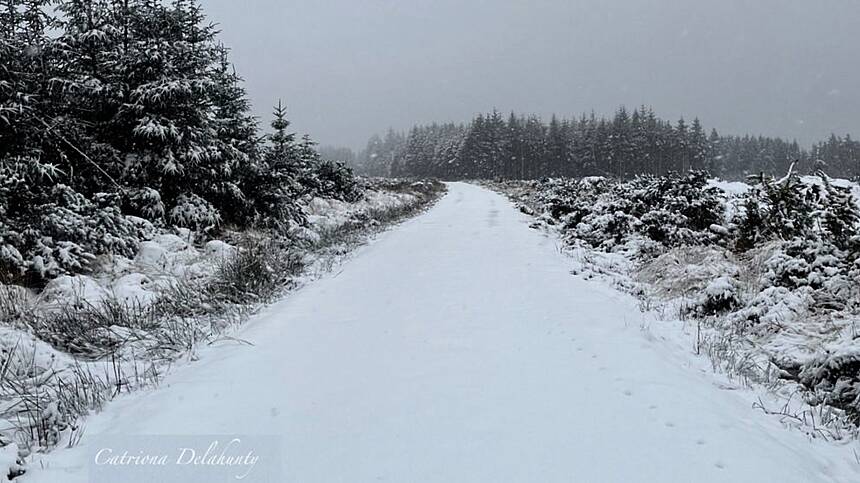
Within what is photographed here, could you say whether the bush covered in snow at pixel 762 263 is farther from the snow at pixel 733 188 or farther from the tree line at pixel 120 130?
the tree line at pixel 120 130

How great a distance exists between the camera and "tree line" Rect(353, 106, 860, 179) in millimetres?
71000

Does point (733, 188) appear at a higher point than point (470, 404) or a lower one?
higher

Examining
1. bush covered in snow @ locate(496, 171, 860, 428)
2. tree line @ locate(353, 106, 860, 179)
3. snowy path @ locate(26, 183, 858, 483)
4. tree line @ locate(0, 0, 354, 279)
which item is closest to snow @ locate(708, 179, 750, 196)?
bush covered in snow @ locate(496, 171, 860, 428)

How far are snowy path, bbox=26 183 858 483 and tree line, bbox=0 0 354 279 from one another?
4352 millimetres

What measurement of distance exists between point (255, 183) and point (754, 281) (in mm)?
10754

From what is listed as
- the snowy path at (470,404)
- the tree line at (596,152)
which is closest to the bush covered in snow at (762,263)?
the snowy path at (470,404)

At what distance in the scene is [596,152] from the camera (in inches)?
2859

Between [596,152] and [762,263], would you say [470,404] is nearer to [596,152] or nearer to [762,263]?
[762,263]

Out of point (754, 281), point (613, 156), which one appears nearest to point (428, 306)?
point (754, 281)

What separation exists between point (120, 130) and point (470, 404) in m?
9.97

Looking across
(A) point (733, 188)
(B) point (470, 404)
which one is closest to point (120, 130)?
(B) point (470, 404)

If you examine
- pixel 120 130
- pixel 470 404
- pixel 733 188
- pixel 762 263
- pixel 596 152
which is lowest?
pixel 470 404

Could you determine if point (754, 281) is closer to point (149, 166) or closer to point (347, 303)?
point (347, 303)

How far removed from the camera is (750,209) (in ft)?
25.6
